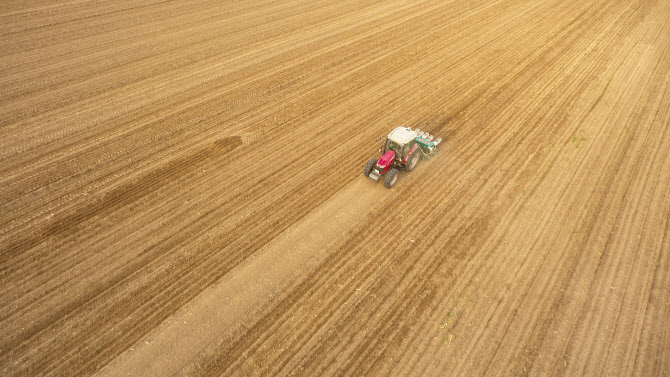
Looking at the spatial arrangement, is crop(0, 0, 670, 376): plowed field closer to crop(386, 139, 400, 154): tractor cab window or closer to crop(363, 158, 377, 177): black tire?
crop(363, 158, 377, 177): black tire

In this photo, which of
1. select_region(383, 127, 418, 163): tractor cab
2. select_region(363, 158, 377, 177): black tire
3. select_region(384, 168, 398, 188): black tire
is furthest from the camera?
select_region(363, 158, 377, 177): black tire

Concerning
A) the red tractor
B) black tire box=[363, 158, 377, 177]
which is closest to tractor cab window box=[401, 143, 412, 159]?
the red tractor

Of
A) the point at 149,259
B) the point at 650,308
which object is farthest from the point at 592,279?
the point at 149,259

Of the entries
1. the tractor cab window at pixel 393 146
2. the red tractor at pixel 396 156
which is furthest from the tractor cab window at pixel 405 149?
the tractor cab window at pixel 393 146

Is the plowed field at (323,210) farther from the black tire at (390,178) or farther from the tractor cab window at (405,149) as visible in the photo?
the tractor cab window at (405,149)

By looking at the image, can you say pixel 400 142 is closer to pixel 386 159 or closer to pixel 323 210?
pixel 386 159

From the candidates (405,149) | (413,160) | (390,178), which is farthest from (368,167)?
(413,160)
